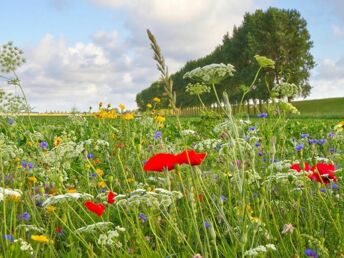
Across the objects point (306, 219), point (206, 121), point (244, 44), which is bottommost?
point (306, 219)

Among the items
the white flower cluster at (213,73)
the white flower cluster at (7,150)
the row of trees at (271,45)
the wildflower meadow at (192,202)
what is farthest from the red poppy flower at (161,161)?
the row of trees at (271,45)

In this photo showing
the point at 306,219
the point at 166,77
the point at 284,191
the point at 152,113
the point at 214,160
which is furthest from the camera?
the point at 152,113

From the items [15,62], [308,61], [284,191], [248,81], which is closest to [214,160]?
[284,191]

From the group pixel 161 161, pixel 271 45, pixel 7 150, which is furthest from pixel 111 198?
pixel 271 45

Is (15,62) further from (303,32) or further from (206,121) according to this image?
(303,32)

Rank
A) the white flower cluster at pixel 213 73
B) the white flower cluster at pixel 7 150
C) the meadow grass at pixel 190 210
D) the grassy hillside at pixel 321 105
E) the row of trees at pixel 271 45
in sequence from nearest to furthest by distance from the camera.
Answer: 1. the meadow grass at pixel 190 210
2. the white flower cluster at pixel 213 73
3. the white flower cluster at pixel 7 150
4. the row of trees at pixel 271 45
5. the grassy hillside at pixel 321 105

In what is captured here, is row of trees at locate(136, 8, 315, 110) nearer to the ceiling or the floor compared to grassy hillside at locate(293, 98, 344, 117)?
nearer to the ceiling

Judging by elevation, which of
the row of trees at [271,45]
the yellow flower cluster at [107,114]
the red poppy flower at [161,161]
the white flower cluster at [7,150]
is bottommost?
the white flower cluster at [7,150]

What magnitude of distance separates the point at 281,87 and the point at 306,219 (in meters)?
0.95

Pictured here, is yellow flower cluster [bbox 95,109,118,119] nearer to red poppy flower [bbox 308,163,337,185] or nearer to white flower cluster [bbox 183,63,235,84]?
white flower cluster [bbox 183,63,235,84]

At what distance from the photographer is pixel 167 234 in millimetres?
3314

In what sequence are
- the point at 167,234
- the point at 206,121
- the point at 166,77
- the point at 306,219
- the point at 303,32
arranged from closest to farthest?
1. the point at 166,77
2. the point at 167,234
3. the point at 306,219
4. the point at 206,121
5. the point at 303,32

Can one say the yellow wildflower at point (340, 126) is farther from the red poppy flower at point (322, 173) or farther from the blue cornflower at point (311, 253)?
the blue cornflower at point (311, 253)

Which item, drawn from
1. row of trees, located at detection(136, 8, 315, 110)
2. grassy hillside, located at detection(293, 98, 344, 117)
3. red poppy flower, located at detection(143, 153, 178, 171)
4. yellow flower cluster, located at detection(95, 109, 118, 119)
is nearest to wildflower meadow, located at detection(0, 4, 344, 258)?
red poppy flower, located at detection(143, 153, 178, 171)
